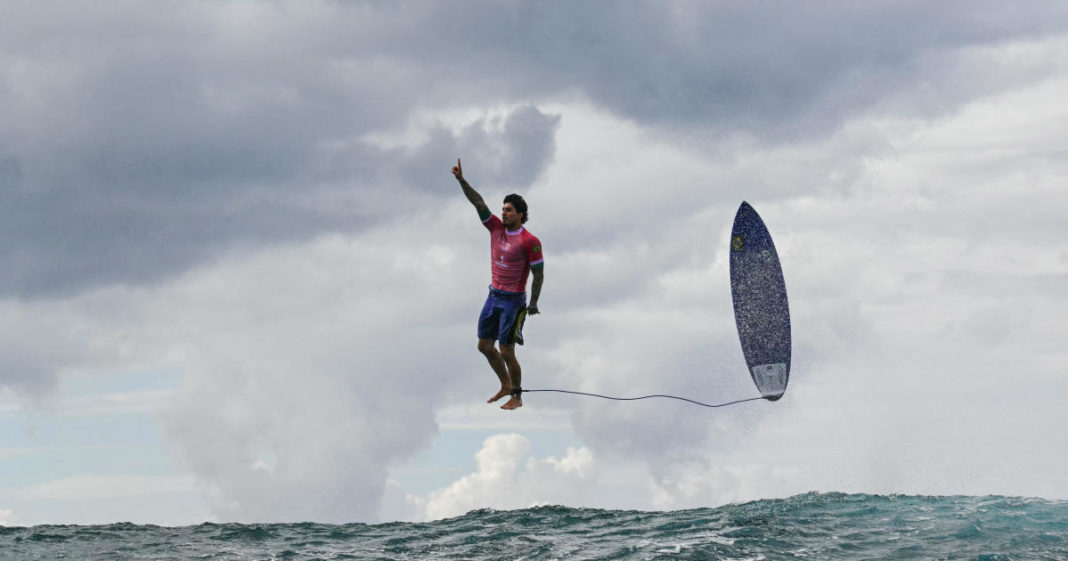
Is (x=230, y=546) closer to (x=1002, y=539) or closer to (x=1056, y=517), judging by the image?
(x=1002, y=539)

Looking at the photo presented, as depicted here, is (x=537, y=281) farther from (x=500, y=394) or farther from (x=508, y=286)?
(x=500, y=394)

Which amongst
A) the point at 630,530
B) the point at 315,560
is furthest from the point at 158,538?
the point at 630,530

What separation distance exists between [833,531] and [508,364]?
6716 mm

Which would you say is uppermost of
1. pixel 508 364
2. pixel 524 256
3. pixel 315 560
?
pixel 524 256

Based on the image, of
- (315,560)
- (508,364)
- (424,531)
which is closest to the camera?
(315,560)

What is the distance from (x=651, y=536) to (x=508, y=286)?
5244 mm

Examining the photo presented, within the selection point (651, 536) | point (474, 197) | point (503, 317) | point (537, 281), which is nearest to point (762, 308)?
point (651, 536)

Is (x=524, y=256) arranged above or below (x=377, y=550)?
above

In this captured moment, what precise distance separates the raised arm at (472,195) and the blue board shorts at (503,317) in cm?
147

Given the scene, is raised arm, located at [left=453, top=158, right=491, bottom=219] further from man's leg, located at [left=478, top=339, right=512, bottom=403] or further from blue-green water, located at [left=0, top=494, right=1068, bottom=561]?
blue-green water, located at [left=0, top=494, right=1068, bottom=561]

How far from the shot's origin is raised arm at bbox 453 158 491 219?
1709 cm

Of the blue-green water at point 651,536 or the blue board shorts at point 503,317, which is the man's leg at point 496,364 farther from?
the blue-green water at point 651,536

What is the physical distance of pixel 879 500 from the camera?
69.4ft

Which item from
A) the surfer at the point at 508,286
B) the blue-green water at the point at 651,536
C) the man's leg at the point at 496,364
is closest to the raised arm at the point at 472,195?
the surfer at the point at 508,286
